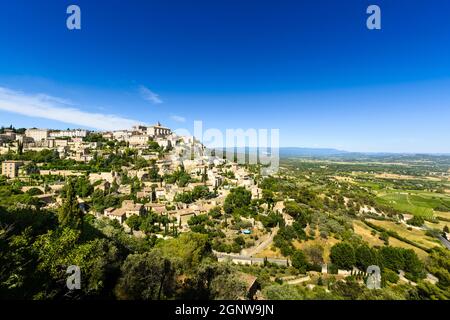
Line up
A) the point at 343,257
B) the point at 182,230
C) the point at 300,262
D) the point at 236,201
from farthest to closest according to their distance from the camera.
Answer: the point at 236,201
the point at 182,230
the point at 343,257
the point at 300,262

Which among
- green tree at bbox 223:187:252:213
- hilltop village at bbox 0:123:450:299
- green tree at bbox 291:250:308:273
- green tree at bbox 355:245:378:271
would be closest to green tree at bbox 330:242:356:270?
hilltop village at bbox 0:123:450:299

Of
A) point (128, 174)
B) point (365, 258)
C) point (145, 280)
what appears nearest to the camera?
point (145, 280)

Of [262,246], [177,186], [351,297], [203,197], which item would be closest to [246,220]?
[262,246]

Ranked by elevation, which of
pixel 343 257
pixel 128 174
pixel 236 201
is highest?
pixel 128 174

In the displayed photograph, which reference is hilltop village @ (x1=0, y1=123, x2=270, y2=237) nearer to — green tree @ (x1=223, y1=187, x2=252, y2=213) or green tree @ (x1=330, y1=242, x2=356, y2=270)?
green tree @ (x1=223, y1=187, x2=252, y2=213)

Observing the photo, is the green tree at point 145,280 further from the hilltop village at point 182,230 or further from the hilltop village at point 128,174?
the hilltop village at point 128,174

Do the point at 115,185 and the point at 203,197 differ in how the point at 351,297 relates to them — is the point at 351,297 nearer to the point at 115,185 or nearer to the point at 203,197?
the point at 203,197

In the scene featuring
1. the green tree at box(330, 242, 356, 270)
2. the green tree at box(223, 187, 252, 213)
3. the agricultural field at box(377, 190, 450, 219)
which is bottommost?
the agricultural field at box(377, 190, 450, 219)

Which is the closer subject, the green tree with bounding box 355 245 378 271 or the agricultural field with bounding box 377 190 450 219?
the green tree with bounding box 355 245 378 271

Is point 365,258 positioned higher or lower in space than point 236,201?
lower

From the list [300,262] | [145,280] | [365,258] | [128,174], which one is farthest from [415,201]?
[145,280]

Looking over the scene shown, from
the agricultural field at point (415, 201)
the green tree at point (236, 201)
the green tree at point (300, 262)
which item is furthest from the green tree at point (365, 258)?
the agricultural field at point (415, 201)

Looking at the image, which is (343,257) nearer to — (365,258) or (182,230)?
(365,258)
